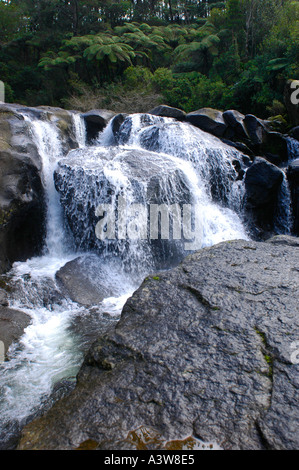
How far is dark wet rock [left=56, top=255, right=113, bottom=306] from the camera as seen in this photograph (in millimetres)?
5164

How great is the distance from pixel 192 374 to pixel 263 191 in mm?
6994

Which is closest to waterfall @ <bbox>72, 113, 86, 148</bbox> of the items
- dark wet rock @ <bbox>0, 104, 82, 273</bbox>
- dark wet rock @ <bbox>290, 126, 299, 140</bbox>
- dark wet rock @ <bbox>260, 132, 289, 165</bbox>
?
dark wet rock @ <bbox>0, 104, 82, 273</bbox>

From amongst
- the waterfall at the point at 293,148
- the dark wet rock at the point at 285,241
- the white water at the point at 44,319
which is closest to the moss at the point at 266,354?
the white water at the point at 44,319

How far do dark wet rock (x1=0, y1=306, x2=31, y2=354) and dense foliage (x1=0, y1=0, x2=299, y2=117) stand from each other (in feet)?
37.7

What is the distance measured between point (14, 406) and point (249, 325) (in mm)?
2261

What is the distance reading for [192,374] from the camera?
202 cm

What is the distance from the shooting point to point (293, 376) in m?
1.97

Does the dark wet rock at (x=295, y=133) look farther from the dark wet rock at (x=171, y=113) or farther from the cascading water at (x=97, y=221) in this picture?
the dark wet rock at (x=171, y=113)

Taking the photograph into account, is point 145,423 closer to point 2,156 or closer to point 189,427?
point 189,427

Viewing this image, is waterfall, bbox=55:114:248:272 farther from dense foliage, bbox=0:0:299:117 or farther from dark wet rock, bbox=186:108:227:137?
dense foliage, bbox=0:0:299:117

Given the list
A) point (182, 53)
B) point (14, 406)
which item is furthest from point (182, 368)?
point (182, 53)

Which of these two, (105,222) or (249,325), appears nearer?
(249,325)

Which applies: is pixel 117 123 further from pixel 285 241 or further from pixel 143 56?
pixel 143 56

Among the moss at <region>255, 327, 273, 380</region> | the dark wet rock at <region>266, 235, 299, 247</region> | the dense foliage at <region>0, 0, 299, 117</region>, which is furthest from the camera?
the dense foliage at <region>0, 0, 299, 117</region>
